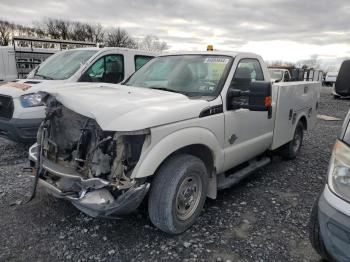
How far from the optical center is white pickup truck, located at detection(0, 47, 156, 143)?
16.3 ft

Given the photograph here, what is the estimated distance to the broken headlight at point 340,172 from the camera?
1996 mm

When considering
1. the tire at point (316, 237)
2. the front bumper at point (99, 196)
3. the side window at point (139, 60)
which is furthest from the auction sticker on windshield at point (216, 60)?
the side window at point (139, 60)

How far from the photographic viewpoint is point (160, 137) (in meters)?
2.76

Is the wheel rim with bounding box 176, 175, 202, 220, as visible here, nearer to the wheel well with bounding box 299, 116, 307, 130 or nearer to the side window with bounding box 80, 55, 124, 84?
the wheel well with bounding box 299, 116, 307, 130

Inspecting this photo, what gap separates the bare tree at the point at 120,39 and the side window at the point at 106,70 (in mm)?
38808

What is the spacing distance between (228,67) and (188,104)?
0.97 m

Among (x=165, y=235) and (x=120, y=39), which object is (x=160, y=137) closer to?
(x=165, y=235)

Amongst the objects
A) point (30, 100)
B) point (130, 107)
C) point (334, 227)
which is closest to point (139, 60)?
point (30, 100)

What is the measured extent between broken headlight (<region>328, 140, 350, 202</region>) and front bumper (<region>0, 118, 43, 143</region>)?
14.2 feet

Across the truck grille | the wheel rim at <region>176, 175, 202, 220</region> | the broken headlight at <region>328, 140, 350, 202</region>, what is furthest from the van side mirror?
the truck grille

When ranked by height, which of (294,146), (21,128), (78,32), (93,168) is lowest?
(294,146)

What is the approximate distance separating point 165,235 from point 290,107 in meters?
2.86

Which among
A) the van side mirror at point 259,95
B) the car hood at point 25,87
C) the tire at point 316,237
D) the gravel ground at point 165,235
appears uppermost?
the van side mirror at point 259,95

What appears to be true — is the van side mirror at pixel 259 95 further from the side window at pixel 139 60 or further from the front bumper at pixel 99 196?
the side window at pixel 139 60
